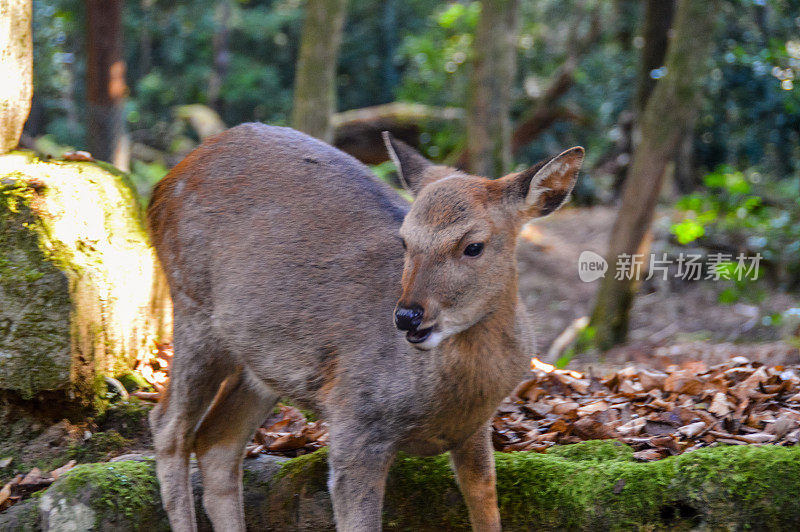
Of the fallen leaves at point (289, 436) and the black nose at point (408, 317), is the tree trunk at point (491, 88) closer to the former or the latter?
the fallen leaves at point (289, 436)

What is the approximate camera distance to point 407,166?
157 inches

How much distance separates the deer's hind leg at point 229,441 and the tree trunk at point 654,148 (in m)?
6.06

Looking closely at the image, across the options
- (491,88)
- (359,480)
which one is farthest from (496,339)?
A: (491,88)

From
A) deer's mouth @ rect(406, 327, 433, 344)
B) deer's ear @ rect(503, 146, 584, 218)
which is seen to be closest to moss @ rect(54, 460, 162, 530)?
deer's mouth @ rect(406, 327, 433, 344)

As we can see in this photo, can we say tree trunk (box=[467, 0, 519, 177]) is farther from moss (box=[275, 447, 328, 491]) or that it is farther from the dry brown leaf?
moss (box=[275, 447, 328, 491])

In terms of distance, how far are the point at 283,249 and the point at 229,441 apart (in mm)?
1132

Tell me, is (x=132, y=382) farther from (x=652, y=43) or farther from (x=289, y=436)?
(x=652, y=43)

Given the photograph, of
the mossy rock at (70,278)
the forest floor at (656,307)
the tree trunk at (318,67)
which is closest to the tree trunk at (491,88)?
the forest floor at (656,307)

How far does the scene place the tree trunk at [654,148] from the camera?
28.6 feet

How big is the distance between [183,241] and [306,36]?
6.39 m

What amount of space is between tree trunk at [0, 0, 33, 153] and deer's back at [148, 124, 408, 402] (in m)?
1.31

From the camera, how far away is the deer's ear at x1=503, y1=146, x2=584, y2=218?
3.47 m

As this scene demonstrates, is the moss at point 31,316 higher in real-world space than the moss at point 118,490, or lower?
higher

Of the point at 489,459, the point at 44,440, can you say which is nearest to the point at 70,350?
the point at 44,440
